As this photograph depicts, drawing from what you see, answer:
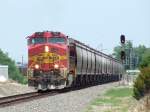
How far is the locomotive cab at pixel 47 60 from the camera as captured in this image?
3575 centimetres

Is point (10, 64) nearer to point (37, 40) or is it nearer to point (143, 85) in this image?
point (37, 40)

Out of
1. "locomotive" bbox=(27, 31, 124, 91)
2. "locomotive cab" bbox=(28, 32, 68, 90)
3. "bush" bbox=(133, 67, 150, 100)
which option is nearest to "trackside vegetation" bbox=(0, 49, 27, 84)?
"locomotive" bbox=(27, 31, 124, 91)

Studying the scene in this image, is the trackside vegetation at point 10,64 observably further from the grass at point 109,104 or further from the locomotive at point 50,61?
the grass at point 109,104

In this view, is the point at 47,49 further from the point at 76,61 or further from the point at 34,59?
the point at 76,61

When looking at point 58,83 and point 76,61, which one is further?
point 76,61

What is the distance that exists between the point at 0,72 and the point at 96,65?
1430cm

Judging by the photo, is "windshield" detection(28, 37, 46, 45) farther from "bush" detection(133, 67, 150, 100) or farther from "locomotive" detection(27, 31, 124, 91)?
"bush" detection(133, 67, 150, 100)

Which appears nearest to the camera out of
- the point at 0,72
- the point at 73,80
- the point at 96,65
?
the point at 73,80

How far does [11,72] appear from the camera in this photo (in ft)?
441

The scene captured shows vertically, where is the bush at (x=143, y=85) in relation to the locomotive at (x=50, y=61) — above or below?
below

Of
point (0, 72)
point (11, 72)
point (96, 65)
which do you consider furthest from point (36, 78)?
point (11, 72)

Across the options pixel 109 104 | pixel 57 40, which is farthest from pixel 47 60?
pixel 109 104

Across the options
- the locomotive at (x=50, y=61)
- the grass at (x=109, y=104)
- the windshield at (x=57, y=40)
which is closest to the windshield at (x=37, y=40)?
the locomotive at (x=50, y=61)

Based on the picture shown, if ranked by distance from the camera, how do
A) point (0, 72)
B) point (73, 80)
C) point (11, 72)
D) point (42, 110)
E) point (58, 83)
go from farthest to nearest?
point (11, 72)
point (0, 72)
point (73, 80)
point (58, 83)
point (42, 110)
